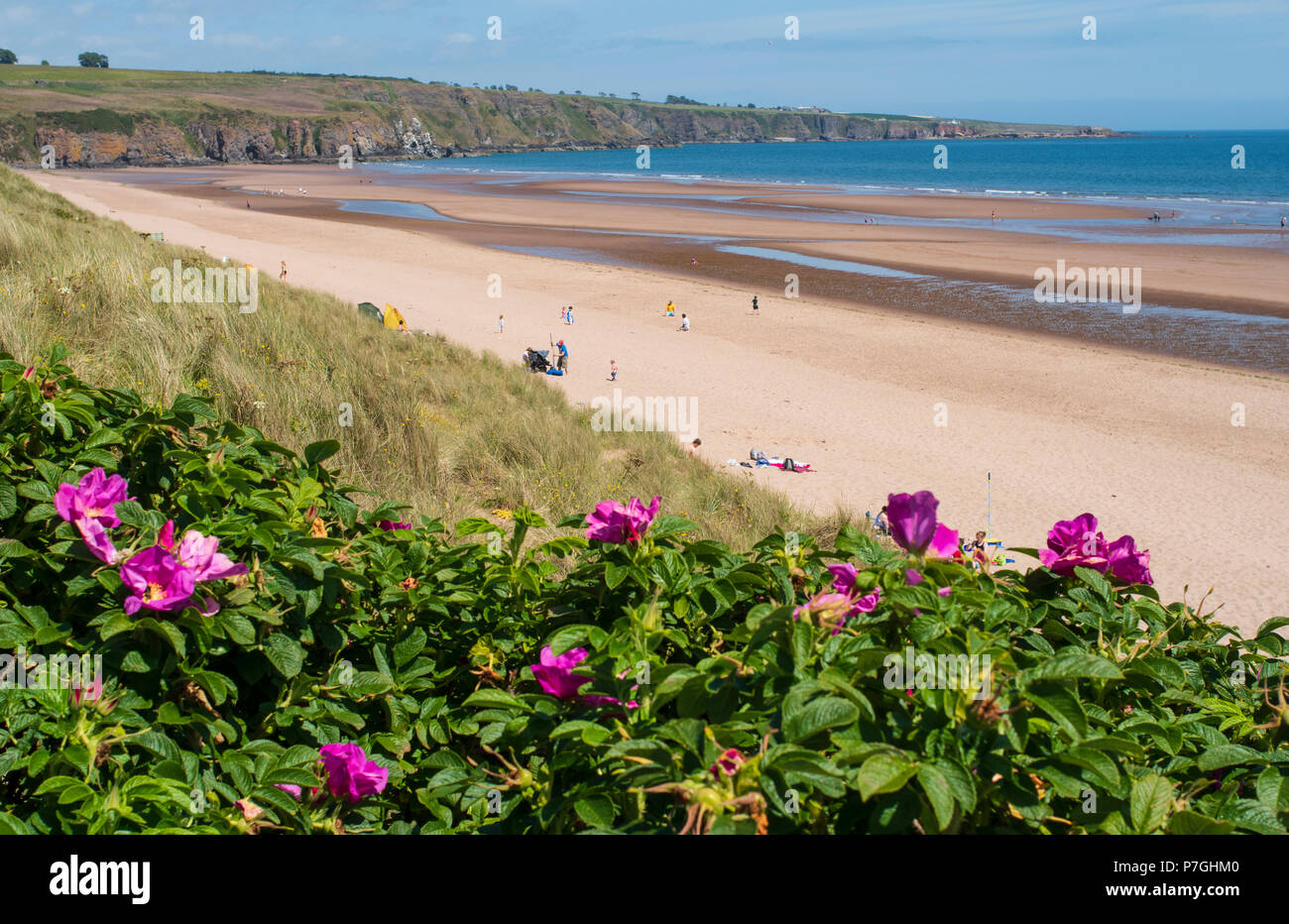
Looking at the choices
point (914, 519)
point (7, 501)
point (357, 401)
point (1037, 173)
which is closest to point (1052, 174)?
point (1037, 173)

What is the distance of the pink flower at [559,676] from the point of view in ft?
6.06

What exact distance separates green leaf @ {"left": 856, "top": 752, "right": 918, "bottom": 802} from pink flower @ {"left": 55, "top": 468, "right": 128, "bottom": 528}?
5.75ft

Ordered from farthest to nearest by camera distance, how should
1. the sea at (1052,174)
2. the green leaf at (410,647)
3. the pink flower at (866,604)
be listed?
the sea at (1052,174)
the green leaf at (410,647)
the pink flower at (866,604)

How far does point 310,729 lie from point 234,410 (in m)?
4.78

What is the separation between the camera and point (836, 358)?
19.6 m

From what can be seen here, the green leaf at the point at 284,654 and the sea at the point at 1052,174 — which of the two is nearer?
the green leaf at the point at 284,654

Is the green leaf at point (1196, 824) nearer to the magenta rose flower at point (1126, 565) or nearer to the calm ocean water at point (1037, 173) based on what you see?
the magenta rose flower at point (1126, 565)

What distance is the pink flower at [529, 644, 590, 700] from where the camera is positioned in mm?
1847

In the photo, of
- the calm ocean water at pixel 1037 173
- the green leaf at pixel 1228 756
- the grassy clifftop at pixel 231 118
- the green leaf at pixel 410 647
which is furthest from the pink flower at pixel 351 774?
the grassy clifftop at pixel 231 118

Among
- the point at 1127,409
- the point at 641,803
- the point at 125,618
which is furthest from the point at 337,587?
the point at 1127,409

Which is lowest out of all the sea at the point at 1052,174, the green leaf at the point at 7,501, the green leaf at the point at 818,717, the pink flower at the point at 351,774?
the pink flower at the point at 351,774

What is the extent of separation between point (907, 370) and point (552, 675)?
18030 mm

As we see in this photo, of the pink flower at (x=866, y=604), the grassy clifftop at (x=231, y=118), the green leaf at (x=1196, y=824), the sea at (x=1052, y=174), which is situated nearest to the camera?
the green leaf at (x=1196, y=824)

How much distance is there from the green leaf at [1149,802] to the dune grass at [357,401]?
401 centimetres
